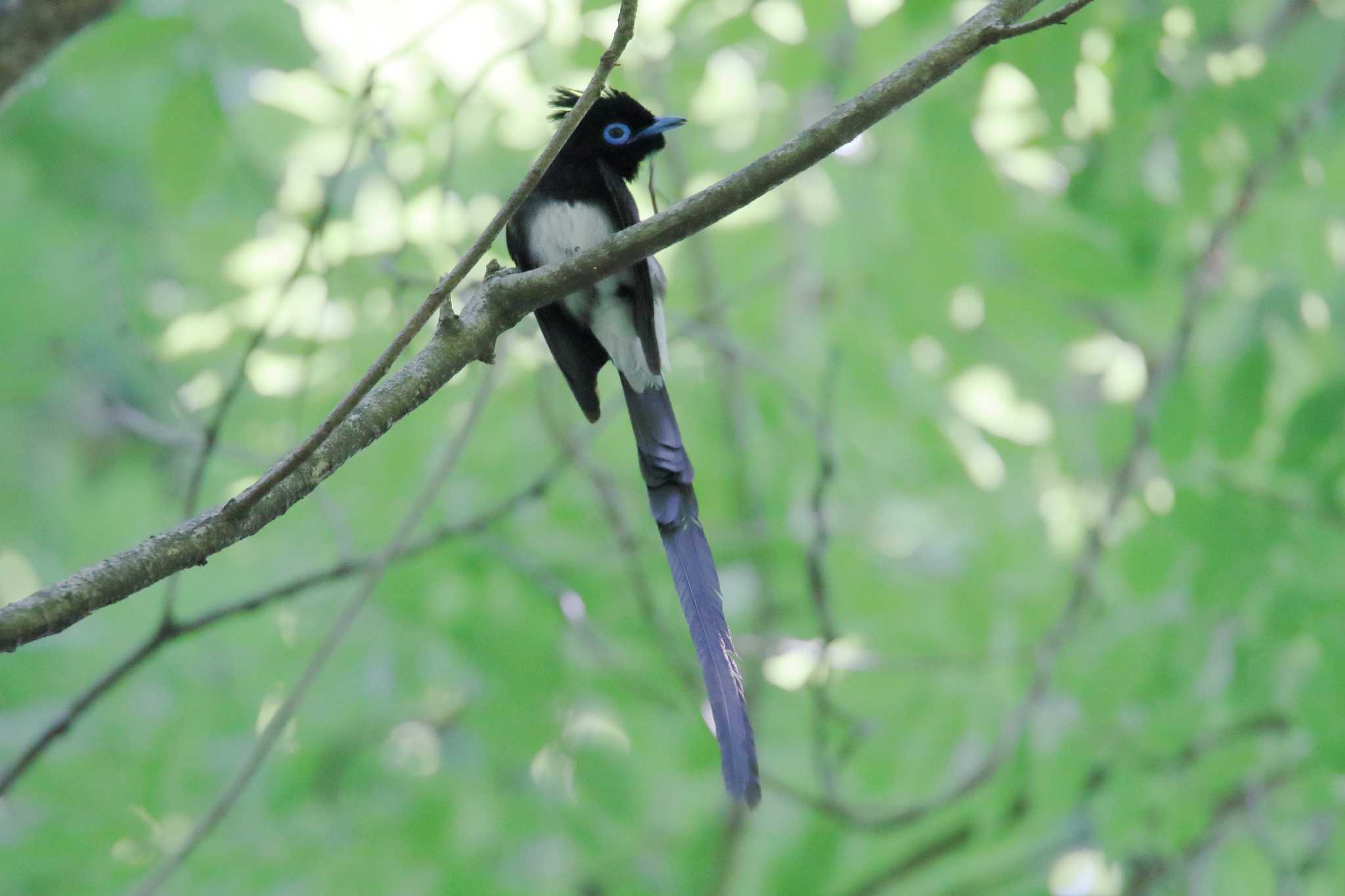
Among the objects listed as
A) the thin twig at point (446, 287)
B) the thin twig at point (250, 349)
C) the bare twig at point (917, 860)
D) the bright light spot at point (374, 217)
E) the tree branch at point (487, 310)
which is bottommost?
the bare twig at point (917, 860)

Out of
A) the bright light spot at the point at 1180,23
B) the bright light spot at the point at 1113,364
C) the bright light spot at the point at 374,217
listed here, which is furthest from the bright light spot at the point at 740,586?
the bright light spot at the point at 1180,23

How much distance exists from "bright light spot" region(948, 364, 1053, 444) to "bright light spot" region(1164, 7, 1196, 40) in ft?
3.81

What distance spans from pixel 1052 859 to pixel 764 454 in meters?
1.60

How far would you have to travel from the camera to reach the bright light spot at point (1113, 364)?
4117 millimetres

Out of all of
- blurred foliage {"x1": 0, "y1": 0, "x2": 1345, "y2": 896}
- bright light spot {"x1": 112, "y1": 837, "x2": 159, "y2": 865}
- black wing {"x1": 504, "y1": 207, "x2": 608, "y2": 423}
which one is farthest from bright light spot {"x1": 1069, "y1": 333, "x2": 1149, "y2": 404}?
bright light spot {"x1": 112, "y1": 837, "x2": 159, "y2": 865}

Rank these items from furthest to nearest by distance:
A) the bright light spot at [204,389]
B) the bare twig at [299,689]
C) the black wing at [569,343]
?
the bright light spot at [204,389] → the black wing at [569,343] → the bare twig at [299,689]

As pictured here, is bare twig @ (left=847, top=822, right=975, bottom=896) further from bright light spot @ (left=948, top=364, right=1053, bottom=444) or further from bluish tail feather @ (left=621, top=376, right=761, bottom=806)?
bluish tail feather @ (left=621, top=376, right=761, bottom=806)

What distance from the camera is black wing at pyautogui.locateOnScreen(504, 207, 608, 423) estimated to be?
3125 mm

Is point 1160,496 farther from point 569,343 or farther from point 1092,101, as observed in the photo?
point 569,343

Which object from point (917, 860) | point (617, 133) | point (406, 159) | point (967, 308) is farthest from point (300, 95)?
point (917, 860)

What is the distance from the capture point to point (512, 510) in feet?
10.8

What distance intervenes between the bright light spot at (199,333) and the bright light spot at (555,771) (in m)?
1.71

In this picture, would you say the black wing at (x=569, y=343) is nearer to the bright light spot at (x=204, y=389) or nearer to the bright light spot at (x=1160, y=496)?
the bright light spot at (x=204, y=389)

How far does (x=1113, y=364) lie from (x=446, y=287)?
139 inches
